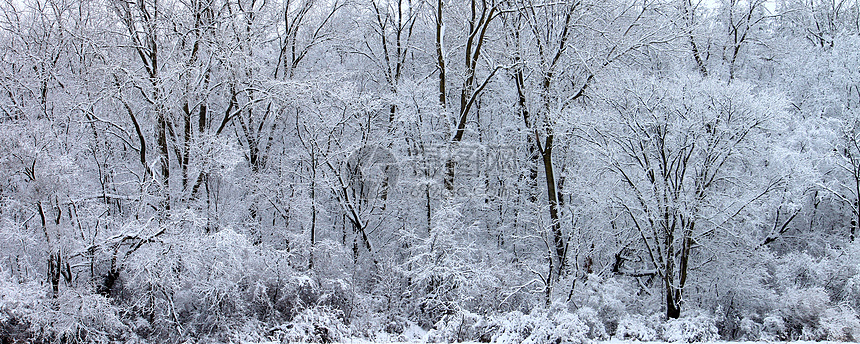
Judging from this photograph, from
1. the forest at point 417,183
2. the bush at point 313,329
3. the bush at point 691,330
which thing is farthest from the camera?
the forest at point 417,183

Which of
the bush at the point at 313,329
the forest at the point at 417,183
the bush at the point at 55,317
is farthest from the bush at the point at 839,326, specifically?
the bush at the point at 55,317

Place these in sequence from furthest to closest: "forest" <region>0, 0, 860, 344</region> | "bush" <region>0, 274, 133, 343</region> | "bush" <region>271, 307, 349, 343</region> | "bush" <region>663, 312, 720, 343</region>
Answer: "forest" <region>0, 0, 860, 344</region>
"bush" <region>663, 312, 720, 343</region>
"bush" <region>271, 307, 349, 343</region>
"bush" <region>0, 274, 133, 343</region>

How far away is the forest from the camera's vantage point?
913cm

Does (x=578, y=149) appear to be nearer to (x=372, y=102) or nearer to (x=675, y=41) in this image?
(x=675, y=41)

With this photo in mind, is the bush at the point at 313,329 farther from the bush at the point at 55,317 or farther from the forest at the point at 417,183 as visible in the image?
the bush at the point at 55,317

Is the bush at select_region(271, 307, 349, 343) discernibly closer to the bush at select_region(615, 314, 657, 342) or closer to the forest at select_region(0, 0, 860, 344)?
the forest at select_region(0, 0, 860, 344)

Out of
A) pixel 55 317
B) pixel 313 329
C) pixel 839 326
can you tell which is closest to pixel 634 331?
pixel 839 326

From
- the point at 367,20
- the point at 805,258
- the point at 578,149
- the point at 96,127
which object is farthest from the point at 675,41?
the point at 96,127

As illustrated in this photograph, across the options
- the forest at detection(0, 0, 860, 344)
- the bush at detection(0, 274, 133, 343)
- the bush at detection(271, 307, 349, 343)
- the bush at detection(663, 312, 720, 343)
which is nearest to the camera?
the bush at detection(0, 274, 133, 343)

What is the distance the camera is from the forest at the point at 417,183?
30.0 feet

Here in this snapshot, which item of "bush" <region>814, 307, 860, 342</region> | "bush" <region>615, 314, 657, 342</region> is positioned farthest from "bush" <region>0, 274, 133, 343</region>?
"bush" <region>814, 307, 860, 342</region>

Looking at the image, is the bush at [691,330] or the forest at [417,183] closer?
the bush at [691,330]

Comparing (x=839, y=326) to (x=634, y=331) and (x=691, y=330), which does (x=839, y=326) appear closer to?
(x=691, y=330)

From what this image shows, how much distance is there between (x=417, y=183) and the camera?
13047mm
